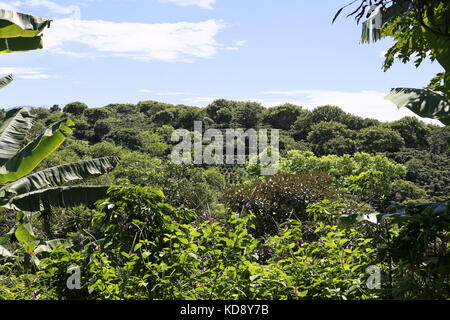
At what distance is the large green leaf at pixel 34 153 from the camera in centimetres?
623

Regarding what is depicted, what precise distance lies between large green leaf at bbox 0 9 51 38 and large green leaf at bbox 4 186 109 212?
6.92 ft

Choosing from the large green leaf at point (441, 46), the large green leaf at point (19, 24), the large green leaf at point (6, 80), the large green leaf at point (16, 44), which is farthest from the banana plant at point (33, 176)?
the large green leaf at point (441, 46)

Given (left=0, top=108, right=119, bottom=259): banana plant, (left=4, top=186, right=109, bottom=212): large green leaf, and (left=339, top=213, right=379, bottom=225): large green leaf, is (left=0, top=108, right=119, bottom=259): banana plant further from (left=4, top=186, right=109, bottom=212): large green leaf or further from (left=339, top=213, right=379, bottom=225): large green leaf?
(left=339, top=213, right=379, bottom=225): large green leaf

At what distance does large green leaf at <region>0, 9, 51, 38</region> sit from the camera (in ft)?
18.9

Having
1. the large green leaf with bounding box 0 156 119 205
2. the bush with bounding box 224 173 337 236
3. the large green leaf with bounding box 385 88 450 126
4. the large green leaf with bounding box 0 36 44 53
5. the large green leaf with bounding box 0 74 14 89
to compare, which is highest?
the large green leaf with bounding box 0 36 44 53

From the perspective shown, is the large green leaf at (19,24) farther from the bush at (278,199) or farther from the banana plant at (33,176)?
the bush at (278,199)

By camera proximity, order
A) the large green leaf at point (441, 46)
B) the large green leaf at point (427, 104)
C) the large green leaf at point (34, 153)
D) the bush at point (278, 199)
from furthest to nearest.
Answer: the bush at point (278, 199)
the large green leaf at point (34, 153)
the large green leaf at point (427, 104)
the large green leaf at point (441, 46)

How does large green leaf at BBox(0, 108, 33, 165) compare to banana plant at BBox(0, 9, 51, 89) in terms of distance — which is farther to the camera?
large green leaf at BBox(0, 108, 33, 165)

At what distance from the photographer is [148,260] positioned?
3.42 metres

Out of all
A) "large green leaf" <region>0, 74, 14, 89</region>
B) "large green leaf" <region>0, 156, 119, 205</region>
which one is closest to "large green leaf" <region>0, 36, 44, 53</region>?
"large green leaf" <region>0, 74, 14, 89</region>

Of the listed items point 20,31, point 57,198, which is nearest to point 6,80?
point 20,31

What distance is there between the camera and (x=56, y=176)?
6.82 meters

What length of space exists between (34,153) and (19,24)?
1.69 metres

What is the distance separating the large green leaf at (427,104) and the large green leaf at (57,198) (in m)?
4.04
